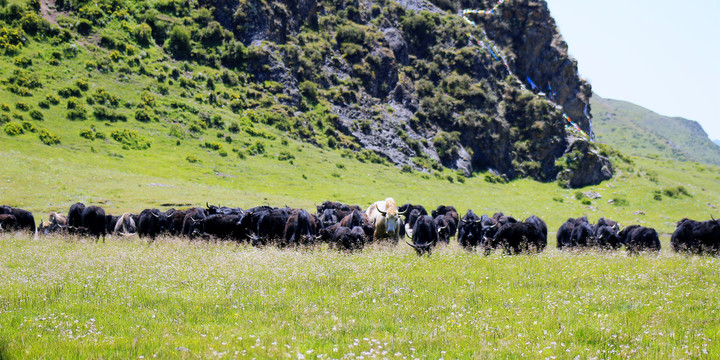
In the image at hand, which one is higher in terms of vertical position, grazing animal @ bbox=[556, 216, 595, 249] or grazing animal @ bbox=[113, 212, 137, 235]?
grazing animal @ bbox=[556, 216, 595, 249]

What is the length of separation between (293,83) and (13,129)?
135 ft

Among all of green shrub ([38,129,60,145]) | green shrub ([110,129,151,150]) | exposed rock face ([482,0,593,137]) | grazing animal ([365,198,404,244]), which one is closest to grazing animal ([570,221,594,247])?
grazing animal ([365,198,404,244])

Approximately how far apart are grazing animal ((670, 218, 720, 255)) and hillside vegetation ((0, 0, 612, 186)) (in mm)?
43993

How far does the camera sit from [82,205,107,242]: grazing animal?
21.4 m

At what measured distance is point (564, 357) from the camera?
6.38 metres

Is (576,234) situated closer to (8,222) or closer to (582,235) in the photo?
(582,235)

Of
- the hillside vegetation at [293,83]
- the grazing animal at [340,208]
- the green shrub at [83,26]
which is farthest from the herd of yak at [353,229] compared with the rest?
the green shrub at [83,26]

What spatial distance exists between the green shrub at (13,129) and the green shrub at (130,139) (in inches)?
306

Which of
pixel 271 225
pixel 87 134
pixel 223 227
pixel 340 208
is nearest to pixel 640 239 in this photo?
pixel 271 225

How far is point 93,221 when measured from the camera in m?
21.5

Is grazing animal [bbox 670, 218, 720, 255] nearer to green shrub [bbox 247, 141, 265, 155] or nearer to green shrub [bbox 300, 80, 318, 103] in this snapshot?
green shrub [bbox 247, 141, 265, 155]

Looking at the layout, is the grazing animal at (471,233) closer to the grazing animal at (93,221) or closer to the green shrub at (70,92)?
the grazing animal at (93,221)

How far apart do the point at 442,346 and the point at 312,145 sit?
210 ft

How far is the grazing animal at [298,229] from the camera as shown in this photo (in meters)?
18.2
